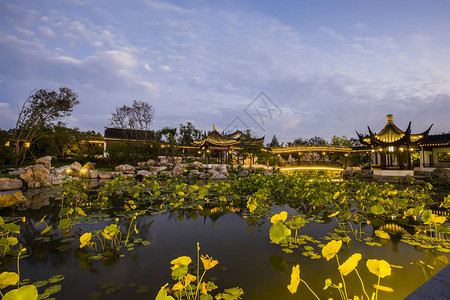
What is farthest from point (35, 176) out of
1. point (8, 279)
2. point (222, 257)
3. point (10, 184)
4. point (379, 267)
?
point (379, 267)

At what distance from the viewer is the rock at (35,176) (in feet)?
32.0

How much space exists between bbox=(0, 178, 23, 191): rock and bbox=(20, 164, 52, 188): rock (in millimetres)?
320

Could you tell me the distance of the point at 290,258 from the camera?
9.12ft

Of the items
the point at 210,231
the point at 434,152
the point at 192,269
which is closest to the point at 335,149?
the point at 434,152

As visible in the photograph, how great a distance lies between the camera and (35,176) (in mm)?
10195

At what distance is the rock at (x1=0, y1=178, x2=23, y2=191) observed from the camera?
28.7 feet

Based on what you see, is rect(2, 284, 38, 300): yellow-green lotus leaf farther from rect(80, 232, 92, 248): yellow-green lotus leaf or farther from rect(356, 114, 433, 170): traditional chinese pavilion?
rect(356, 114, 433, 170): traditional chinese pavilion

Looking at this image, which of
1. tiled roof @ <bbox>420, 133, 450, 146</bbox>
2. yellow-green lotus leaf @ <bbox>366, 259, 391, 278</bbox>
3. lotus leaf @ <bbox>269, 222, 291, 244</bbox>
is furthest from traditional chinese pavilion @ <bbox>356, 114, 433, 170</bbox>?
yellow-green lotus leaf @ <bbox>366, 259, 391, 278</bbox>

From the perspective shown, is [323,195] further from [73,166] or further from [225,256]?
[73,166]

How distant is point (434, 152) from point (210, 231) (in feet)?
82.2

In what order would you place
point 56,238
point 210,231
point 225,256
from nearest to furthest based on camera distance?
point 225,256, point 56,238, point 210,231

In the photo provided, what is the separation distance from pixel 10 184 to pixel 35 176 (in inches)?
48.5

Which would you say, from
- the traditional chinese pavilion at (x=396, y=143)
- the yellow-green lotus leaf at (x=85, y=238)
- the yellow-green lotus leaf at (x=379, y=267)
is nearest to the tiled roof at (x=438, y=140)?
the traditional chinese pavilion at (x=396, y=143)

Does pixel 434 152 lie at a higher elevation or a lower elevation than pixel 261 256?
higher
